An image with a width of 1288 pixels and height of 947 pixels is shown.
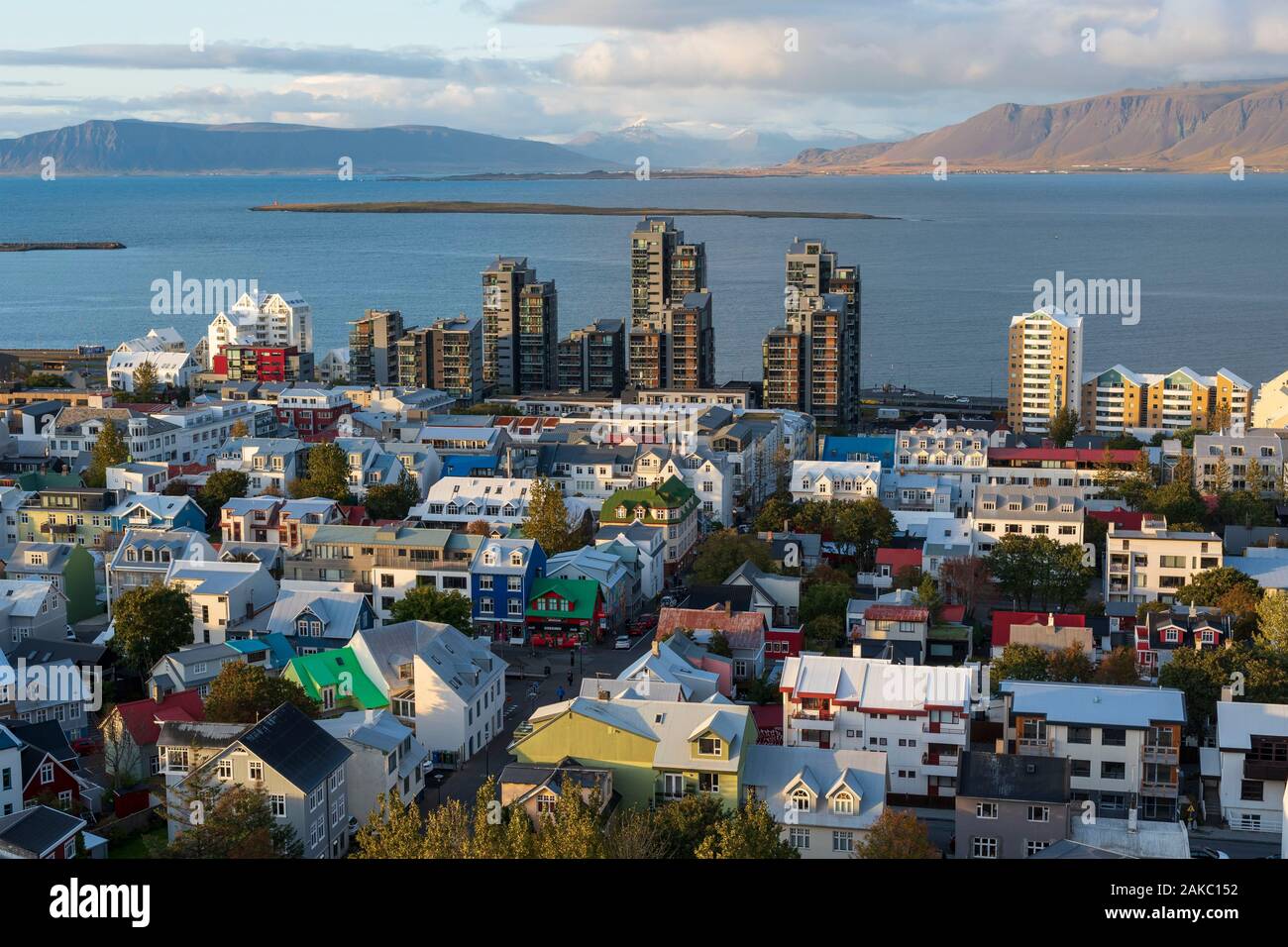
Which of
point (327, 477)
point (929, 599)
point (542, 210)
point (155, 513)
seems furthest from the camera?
point (542, 210)

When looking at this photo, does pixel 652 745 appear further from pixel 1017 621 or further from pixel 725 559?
pixel 725 559

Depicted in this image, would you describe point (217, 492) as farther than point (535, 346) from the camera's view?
No

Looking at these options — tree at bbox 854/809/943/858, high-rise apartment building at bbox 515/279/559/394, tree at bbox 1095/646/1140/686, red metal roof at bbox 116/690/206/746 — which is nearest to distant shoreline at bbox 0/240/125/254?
high-rise apartment building at bbox 515/279/559/394

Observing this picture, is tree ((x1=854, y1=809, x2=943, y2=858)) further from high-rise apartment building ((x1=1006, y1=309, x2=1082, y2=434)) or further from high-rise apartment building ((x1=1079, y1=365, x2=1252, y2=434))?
high-rise apartment building ((x1=1079, y1=365, x2=1252, y2=434))

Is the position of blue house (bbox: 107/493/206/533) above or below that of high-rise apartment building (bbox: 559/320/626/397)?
below

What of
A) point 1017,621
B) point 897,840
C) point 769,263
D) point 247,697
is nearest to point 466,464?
point 1017,621
